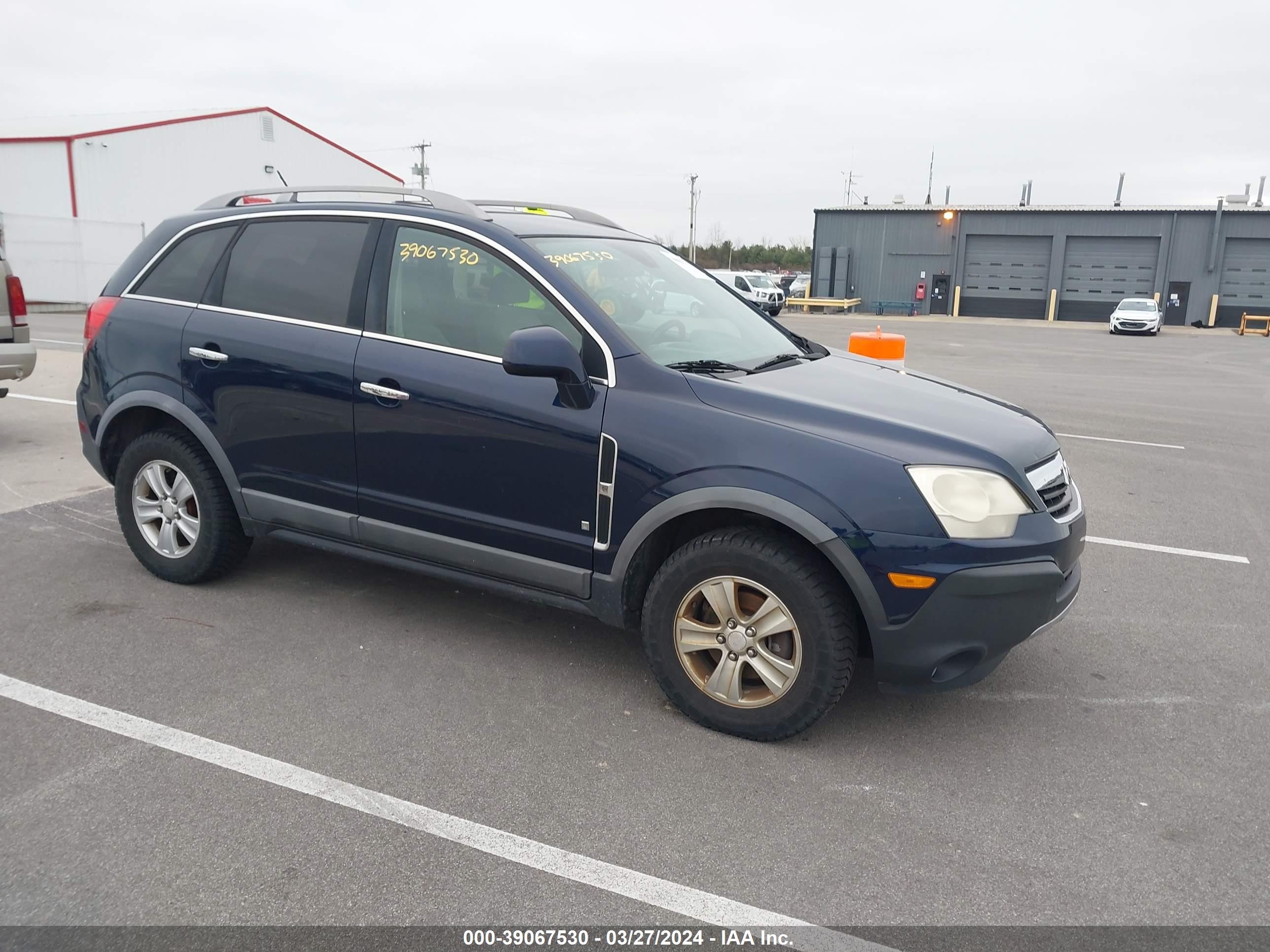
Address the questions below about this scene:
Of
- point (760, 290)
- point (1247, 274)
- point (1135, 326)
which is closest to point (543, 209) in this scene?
point (760, 290)

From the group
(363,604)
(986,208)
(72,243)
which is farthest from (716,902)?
(986,208)

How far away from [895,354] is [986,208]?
4024cm

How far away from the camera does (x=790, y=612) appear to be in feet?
10.7

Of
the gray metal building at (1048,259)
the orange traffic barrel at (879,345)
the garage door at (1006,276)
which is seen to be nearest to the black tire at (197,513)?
the orange traffic barrel at (879,345)

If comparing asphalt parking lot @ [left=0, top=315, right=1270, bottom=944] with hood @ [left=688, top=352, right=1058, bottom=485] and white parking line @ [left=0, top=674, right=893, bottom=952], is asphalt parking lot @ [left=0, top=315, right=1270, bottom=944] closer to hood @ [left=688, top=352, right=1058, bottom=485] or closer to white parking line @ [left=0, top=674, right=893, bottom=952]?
white parking line @ [left=0, top=674, right=893, bottom=952]

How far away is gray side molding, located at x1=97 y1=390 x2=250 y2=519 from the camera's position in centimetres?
442

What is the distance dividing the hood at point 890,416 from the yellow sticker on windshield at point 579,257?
79cm

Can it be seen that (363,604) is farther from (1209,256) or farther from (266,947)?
(1209,256)

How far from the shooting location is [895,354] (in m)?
7.18

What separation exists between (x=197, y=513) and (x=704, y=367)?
8.68 feet

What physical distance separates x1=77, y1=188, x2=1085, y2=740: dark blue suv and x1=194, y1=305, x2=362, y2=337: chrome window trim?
19 millimetres

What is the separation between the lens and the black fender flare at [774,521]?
3158 mm

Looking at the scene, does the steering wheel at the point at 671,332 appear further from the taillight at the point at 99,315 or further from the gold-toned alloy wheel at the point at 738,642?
the taillight at the point at 99,315

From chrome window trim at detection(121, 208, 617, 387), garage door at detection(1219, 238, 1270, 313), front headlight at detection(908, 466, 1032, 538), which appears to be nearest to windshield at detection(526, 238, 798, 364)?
chrome window trim at detection(121, 208, 617, 387)
